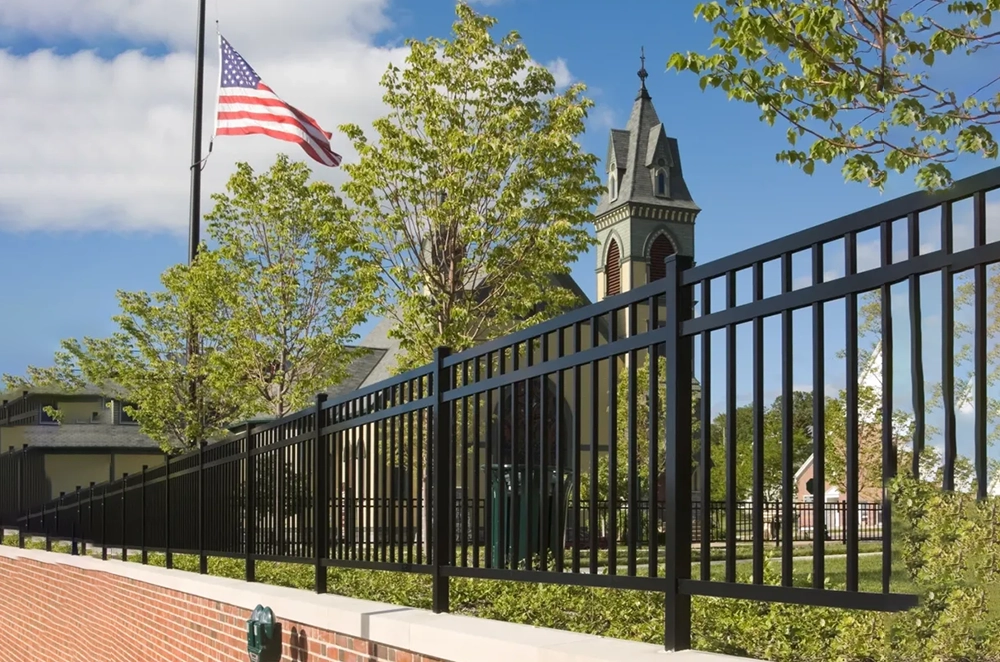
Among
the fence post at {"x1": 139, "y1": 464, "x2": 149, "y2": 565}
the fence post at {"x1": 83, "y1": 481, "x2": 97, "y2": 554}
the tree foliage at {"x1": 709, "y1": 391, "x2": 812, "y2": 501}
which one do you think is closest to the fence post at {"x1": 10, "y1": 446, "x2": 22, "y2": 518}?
the fence post at {"x1": 83, "y1": 481, "x2": 97, "y2": 554}

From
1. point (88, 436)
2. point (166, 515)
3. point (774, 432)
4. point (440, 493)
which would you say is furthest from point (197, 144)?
point (88, 436)

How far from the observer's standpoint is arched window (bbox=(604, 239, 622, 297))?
7238cm

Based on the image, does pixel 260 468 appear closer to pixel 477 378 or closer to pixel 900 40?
pixel 477 378

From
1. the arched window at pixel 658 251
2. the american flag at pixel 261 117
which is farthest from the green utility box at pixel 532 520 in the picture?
the arched window at pixel 658 251

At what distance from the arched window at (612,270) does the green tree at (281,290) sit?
4533 centimetres

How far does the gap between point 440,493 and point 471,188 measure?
12.4 meters

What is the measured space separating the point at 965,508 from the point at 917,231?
3.02 ft

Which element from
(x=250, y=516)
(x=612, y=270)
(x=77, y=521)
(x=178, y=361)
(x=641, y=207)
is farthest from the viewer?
(x=612, y=270)

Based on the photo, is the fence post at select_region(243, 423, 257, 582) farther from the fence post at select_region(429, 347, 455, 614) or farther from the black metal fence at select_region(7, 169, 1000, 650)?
the fence post at select_region(429, 347, 455, 614)

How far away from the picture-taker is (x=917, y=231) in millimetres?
3771

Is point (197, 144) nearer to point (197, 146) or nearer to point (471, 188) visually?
point (197, 146)

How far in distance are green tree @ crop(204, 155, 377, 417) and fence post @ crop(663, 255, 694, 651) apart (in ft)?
71.2

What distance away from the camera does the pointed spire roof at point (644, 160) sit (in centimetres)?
7219

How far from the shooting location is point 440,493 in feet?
22.5
